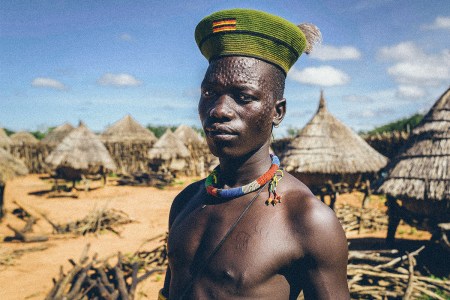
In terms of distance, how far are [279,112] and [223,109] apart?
11.6 inches

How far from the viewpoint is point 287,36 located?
1.43m

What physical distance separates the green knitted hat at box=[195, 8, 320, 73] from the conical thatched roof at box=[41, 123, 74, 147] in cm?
2429

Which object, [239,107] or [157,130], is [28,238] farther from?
[157,130]

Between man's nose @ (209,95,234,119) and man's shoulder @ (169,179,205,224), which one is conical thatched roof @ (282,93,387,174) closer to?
man's shoulder @ (169,179,205,224)

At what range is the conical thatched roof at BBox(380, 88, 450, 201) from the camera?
17.7 feet

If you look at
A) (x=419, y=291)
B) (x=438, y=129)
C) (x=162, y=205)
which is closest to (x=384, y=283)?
(x=419, y=291)

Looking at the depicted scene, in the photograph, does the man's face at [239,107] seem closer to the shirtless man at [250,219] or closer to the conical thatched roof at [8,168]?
the shirtless man at [250,219]

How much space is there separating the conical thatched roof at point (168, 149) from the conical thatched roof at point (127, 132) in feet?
16.7

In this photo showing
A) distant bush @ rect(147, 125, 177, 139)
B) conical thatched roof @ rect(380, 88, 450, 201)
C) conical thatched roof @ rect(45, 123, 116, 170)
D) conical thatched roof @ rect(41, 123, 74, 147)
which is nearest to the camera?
conical thatched roof @ rect(380, 88, 450, 201)

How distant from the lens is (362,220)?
939cm

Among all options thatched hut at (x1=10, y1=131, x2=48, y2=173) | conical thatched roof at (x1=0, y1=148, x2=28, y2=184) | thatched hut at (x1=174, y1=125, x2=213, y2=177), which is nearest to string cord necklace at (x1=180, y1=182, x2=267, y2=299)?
conical thatched roof at (x1=0, y1=148, x2=28, y2=184)

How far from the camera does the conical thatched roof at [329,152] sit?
29.0 ft

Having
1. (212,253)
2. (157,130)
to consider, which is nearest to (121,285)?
(212,253)

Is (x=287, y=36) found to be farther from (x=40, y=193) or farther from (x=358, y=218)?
(x=40, y=193)
